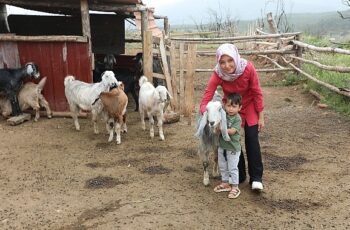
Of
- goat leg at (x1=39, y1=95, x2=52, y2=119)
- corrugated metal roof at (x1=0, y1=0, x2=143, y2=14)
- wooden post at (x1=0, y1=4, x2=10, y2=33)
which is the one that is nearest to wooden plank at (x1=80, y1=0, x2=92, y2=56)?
corrugated metal roof at (x1=0, y1=0, x2=143, y2=14)

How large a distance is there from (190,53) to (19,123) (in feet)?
11.9

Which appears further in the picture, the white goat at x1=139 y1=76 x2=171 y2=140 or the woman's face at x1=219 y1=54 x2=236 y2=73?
the white goat at x1=139 y1=76 x2=171 y2=140

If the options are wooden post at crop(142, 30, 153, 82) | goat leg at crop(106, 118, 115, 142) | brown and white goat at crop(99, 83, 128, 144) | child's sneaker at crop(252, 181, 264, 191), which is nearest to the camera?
child's sneaker at crop(252, 181, 264, 191)

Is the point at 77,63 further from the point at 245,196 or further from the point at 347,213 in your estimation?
the point at 347,213

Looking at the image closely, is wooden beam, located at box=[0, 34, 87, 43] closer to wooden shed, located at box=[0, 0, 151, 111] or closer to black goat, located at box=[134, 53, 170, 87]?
wooden shed, located at box=[0, 0, 151, 111]

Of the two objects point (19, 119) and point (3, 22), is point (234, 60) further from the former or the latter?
point (3, 22)

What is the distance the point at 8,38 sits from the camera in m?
8.72

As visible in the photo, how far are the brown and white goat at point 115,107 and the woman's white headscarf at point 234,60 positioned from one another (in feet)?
9.47

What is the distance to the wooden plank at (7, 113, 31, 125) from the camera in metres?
8.40

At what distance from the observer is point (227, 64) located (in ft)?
14.3

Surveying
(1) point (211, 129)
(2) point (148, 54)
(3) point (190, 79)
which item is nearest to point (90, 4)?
(2) point (148, 54)

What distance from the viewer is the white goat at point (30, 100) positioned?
8641mm

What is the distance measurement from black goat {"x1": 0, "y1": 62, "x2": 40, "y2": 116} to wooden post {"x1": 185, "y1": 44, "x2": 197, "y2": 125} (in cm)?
301

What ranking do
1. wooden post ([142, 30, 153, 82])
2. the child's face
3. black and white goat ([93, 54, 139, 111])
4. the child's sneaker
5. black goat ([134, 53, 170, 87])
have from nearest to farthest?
the child's face, the child's sneaker, wooden post ([142, 30, 153, 82]), black goat ([134, 53, 170, 87]), black and white goat ([93, 54, 139, 111])
